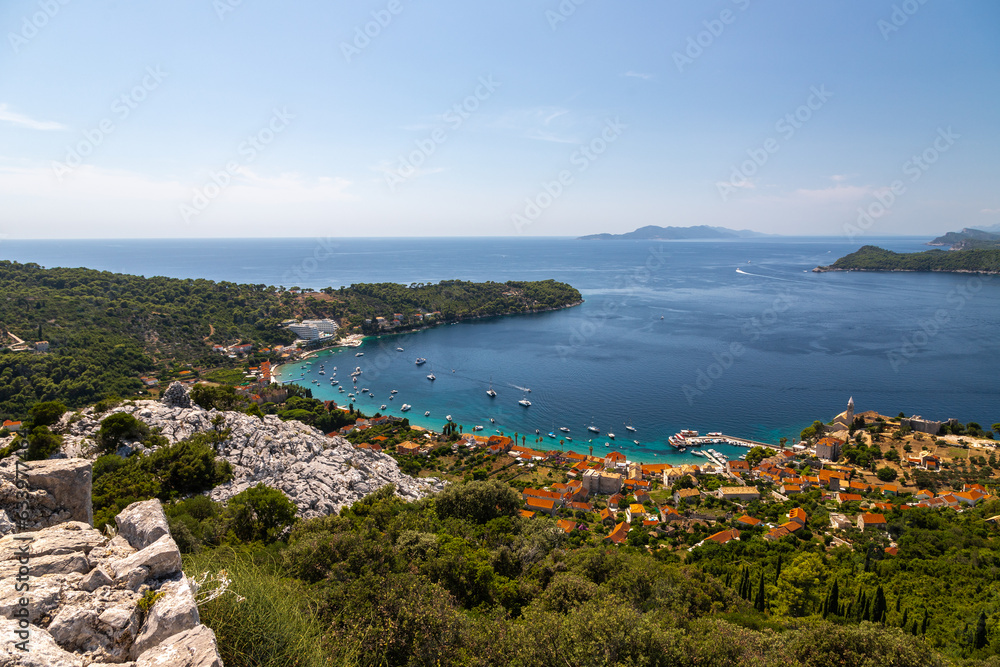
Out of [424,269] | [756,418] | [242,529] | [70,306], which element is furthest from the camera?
[424,269]

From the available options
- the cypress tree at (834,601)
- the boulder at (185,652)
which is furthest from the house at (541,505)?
the boulder at (185,652)

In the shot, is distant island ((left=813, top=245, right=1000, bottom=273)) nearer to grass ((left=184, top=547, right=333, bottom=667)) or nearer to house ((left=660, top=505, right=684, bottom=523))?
house ((left=660, top=505, right=684, bottom=523))

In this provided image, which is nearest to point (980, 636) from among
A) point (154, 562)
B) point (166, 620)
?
point (166, 620)

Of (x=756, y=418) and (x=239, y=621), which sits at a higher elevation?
(x=239, y=621)

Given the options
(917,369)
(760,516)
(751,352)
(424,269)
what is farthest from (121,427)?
(424,269)

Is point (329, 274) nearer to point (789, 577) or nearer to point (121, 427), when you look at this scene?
point (121, 427)

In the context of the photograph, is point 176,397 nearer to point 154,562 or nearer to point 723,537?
point 154,562

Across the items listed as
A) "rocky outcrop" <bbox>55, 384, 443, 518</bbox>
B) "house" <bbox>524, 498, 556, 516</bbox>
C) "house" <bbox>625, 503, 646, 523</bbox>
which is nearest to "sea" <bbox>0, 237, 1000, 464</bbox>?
"house" <bbox>625, 503, 646, 523</bbox>
